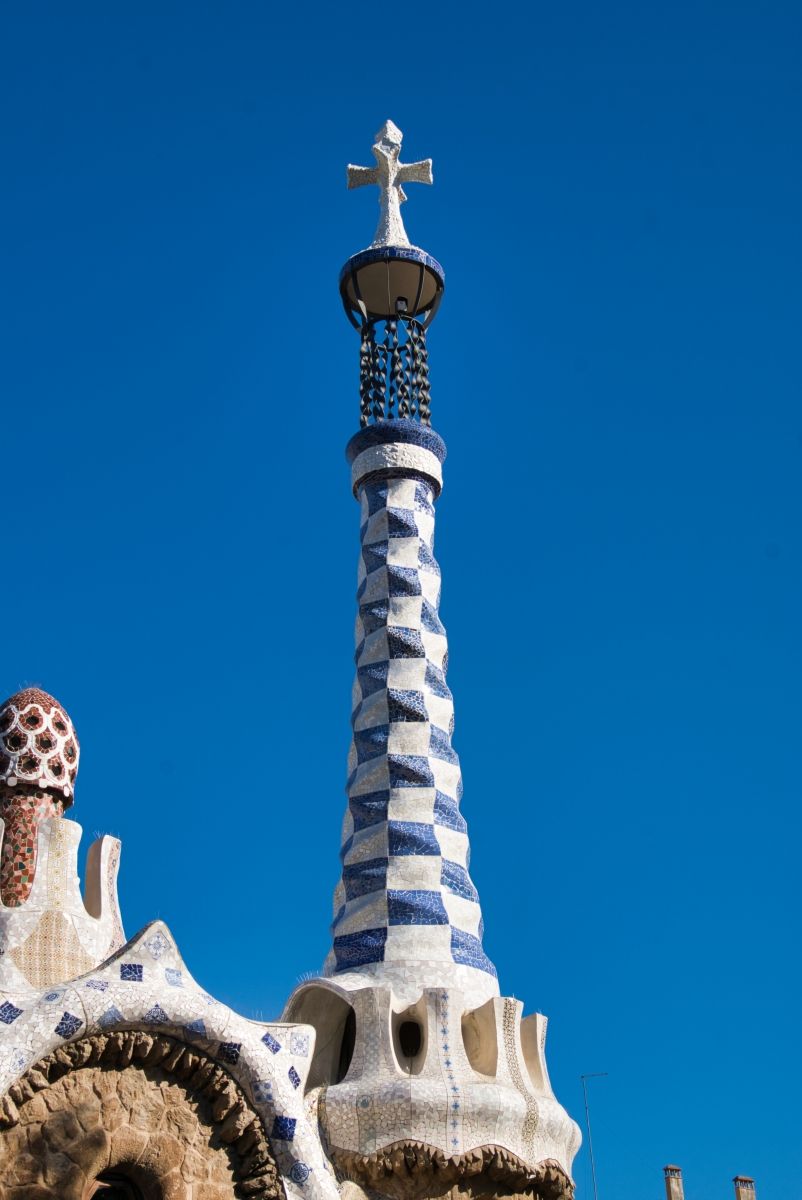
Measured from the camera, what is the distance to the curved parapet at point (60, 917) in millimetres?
8641

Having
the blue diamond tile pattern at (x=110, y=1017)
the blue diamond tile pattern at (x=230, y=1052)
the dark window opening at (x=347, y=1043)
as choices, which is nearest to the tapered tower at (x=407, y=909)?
the dark window opening at (x=347, y=1043)

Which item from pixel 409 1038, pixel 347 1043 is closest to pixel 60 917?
pixel 347 1043

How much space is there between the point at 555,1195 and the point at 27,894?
3828 mm

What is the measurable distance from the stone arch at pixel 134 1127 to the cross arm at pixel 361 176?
8763mm

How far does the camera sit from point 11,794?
30.7 ft

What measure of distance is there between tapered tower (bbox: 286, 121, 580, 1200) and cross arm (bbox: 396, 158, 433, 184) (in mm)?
374

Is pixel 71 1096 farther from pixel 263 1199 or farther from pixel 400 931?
pixel 400 931

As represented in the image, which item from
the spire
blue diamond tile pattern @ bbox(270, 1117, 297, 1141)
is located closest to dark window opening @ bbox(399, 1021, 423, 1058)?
the spire

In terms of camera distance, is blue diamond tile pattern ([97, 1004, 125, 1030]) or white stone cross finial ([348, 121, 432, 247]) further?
white stone cross finial ([348, 121, 432, 247])

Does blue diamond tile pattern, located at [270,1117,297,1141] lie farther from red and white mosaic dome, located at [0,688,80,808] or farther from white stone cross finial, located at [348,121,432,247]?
white stone cross finial, located at [348,121,432,247]

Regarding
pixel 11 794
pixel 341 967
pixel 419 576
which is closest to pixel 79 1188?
pixel 11 794

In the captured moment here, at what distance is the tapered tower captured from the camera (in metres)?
9.31

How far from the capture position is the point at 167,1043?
7637mm

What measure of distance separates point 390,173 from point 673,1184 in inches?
435
